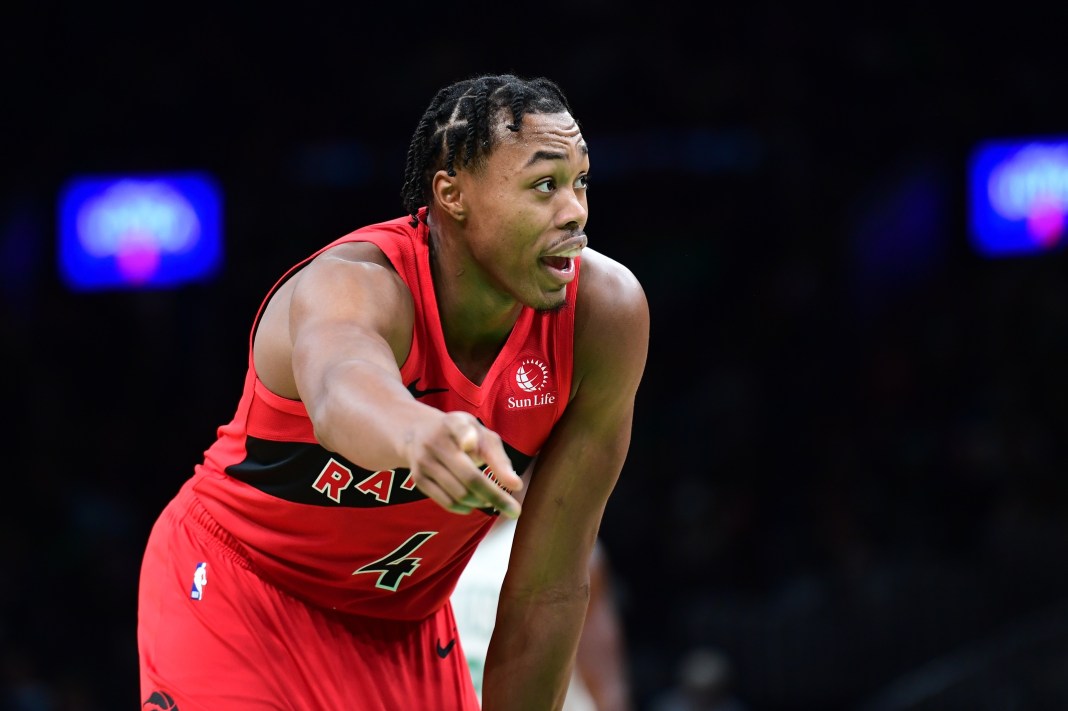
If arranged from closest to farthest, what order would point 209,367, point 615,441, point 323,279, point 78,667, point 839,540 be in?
point 323,279
point 615,441
point 78,667
point 839,540
point 209,367

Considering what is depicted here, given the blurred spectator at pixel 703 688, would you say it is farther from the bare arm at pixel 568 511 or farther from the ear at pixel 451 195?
the ear at pixel 451 195

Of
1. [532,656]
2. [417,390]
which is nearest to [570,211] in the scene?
[417,390]

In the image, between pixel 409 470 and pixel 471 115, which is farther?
pixel 471 115

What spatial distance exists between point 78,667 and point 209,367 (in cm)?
243

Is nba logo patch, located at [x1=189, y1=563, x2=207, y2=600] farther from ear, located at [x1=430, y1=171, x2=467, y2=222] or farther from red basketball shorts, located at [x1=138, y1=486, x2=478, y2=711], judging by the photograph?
ear, located at [x1=430, y1=171, x2=467, y2=222]

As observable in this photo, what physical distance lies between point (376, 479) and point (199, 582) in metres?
0.50

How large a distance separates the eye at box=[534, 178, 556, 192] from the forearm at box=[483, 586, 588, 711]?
926 millimetres

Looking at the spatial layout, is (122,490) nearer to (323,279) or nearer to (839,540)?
(839,540)

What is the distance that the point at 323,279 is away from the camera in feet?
8.22

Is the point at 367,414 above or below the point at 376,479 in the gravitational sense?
above

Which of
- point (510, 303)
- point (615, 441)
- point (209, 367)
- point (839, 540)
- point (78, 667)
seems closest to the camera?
point (510, 303)

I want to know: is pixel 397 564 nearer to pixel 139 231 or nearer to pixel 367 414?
pixel 367 414

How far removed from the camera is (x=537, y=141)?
2668mm

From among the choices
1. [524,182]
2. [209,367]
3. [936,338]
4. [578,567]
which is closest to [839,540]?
[936,338]
